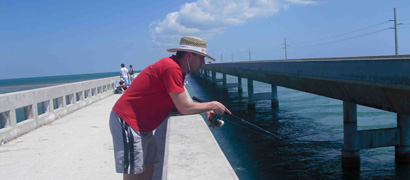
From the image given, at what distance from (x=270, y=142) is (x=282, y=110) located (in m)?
12.1

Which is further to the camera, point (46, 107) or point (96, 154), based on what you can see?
point (46, 107)

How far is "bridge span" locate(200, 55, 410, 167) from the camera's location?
7.12 metres

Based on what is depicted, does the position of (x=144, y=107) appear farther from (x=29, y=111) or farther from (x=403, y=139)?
(x=403, y=139)

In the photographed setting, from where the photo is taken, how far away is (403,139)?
10.9 meters

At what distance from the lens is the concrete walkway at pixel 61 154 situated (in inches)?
228

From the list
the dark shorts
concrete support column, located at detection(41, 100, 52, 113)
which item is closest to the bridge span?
the dark shorts

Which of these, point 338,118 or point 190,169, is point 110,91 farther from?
point 190,169

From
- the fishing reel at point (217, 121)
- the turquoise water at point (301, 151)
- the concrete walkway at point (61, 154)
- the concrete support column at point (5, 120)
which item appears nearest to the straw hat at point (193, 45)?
the fishing reel at point (217, 121)

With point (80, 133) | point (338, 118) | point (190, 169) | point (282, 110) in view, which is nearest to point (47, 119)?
point (80, 133)

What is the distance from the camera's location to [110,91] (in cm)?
2344

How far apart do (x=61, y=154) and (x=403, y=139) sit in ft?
29.5

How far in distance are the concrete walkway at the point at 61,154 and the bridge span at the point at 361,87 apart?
5.11m

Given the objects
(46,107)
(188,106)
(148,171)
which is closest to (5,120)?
(46,107)

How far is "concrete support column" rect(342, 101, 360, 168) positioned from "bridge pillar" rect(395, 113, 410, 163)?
1.27 metres
